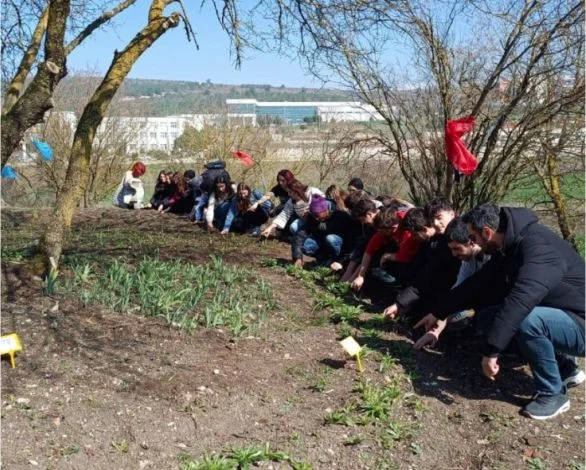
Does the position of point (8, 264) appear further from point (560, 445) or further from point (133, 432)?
point (560, 445)

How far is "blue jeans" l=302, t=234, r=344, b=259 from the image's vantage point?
6.69 m

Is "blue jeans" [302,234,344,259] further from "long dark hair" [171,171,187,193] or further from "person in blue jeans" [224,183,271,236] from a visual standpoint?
"long dark hair" [171,171,187,193]

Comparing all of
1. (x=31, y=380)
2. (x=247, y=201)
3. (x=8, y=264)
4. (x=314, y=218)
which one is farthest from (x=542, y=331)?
(x=247, y=201)

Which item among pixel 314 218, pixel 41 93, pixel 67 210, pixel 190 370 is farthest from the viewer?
pixel 314 218

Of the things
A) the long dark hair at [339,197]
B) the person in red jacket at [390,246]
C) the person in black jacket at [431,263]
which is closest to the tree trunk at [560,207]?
the long dark hair at [339,197]

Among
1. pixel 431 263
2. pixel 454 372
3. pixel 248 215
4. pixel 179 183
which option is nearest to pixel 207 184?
pixel 248 215

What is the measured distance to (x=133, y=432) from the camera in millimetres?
3225

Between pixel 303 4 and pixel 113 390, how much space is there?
442cm

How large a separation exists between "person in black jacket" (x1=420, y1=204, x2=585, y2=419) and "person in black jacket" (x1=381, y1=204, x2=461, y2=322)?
95cm

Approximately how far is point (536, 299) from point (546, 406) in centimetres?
68

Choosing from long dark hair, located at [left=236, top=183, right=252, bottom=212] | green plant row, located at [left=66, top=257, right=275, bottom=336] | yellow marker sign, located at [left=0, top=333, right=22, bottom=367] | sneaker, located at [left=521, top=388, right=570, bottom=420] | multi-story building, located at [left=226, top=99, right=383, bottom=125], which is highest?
multi-story building, located at [left=226, top=99, right=383, bottom=125]

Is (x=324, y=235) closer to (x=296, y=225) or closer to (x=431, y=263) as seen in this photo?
(x=296, y=225)

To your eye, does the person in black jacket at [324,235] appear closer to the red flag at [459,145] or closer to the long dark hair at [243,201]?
the long dark hair at [243,201]

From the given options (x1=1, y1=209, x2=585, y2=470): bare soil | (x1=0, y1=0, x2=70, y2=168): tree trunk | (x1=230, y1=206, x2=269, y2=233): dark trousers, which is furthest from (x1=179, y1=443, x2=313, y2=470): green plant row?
(x1=230, y1=206, x2=269, y2=233): dark trousers
